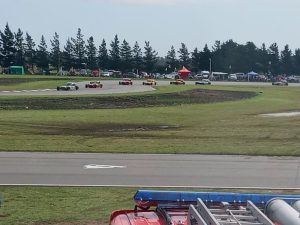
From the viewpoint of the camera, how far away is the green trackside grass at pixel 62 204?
10.3 m

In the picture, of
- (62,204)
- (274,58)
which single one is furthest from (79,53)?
(62,204)

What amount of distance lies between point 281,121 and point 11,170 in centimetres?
2108

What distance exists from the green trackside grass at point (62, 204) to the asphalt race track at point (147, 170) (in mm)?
1219

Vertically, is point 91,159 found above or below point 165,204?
below

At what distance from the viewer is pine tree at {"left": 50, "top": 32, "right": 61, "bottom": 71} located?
139 metres

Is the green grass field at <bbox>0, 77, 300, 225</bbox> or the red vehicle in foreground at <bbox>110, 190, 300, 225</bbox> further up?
the red vehicle in foreground at <bbox>110, 190, 300, 225</bbox>

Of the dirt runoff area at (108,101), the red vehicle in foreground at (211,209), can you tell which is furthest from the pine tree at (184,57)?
the red vehicle in foreground at (211,209)

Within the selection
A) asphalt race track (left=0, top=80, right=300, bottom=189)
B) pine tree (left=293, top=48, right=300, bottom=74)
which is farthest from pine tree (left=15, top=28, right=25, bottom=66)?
asphalt race track (left=0, top=80, right=300, bottom=189)

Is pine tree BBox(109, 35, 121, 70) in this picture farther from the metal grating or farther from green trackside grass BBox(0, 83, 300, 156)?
the metal grating

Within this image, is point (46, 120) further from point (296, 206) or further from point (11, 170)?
point (296, 206)

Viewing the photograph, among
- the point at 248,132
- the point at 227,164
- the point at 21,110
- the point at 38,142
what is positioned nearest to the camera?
the point at 227,164

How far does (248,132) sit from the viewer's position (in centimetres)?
2767

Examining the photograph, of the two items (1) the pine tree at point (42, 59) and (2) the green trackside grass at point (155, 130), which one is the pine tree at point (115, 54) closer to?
(1) the pine tree at point (42, 59)

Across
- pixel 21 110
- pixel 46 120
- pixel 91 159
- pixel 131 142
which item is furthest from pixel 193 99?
pixel 91 159
